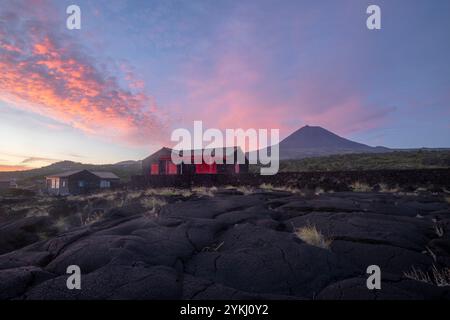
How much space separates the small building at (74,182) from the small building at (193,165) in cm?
1776

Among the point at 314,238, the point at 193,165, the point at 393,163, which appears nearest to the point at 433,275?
the point at 314,238

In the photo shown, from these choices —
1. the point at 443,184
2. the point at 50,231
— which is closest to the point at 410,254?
the point at 50,231

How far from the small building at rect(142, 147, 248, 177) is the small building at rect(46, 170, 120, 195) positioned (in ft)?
58.3

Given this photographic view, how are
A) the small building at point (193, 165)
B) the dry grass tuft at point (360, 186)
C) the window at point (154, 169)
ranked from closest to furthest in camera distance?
the dry grass tuft at point (360, 186)
the small building at point (193, 165)
the window at point (154, 169)

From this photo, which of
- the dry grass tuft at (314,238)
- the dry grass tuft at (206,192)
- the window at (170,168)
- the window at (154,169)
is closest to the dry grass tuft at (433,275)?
the dry grass tuft at (314,238)

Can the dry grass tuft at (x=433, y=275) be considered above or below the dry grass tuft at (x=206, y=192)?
below

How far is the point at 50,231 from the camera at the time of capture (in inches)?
520

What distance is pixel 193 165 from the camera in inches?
1634

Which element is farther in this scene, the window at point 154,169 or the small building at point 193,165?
the window at point 154,169

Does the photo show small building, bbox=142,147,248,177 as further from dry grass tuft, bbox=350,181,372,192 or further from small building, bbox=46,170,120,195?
dry grass tuft, bbox=350,181,372,192

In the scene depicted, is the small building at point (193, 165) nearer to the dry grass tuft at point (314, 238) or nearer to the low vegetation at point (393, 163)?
the low vegetation at point (393, 163)

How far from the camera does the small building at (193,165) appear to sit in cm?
4100
